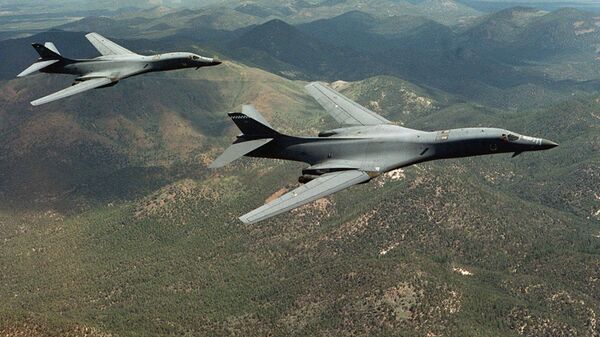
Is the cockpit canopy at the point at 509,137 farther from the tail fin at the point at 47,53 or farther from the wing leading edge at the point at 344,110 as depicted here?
the tail fin at the point at 47,53

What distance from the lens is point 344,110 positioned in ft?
249

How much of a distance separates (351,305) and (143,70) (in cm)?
12957

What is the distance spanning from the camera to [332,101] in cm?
7912

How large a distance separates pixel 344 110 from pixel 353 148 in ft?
48.5

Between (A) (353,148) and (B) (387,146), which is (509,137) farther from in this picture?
(A) (353,148)

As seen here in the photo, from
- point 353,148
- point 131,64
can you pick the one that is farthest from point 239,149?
point 131,64

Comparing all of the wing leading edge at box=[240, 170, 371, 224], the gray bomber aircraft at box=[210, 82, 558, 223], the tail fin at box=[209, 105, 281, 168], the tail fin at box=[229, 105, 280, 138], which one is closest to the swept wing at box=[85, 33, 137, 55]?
the tail fin at box=[229, 105, 280, 138]

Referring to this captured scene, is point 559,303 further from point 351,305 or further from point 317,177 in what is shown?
point 317,177

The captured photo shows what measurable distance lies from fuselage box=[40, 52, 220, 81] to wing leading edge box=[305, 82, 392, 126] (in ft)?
63.0

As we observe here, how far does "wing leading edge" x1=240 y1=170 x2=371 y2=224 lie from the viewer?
52281mm

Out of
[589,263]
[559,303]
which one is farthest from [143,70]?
[589,263]

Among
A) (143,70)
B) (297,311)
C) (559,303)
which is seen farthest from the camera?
(297,311)

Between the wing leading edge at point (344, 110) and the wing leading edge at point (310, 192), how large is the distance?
13.6 m

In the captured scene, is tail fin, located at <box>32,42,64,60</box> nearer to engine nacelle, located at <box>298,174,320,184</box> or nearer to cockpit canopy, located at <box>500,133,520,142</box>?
engine nacelle, located at <box>298,174,320,184</box>
